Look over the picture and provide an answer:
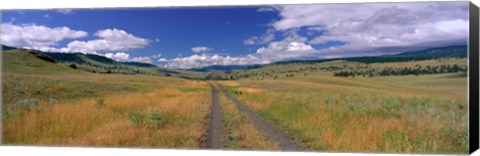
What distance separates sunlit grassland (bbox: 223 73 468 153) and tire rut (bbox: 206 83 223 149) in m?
1.15

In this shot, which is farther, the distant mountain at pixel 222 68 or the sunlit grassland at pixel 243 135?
the distant mountain at pixel 222 68

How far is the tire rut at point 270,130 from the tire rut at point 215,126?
535 millimetres

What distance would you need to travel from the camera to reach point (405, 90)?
51.6 ft

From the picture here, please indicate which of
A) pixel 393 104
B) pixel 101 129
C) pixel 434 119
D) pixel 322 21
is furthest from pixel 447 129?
pixel 101 129

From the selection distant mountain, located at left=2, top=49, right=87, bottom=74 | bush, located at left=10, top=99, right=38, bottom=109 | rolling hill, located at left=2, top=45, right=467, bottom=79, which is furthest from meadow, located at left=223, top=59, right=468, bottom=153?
bush, located at left=10, top=99, right=38, bottom=109

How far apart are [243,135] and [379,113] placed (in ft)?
11.2

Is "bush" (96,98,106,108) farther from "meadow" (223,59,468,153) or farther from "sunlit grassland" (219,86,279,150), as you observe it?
"meadow" (223,59,468,153)

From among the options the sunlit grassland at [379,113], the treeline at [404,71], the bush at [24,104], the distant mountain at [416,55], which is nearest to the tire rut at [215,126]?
the sunlit grassland at [379,113]

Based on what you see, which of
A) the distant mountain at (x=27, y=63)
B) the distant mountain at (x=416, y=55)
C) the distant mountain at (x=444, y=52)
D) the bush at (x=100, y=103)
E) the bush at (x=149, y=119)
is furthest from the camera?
the bush at (x=100, y=103)

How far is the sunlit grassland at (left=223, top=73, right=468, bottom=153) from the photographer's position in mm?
13992

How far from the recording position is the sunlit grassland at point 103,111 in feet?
51.1

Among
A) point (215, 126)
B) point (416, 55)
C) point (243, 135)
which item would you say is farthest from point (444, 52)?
point (215, 126)

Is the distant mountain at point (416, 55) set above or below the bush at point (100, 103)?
above

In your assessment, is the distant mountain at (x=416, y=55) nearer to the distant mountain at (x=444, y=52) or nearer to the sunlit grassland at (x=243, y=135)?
the distant mountain at (x=444, y=52)
